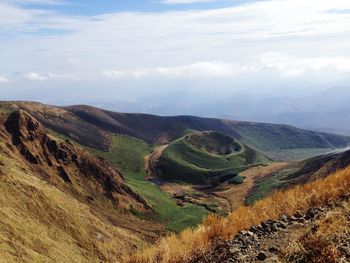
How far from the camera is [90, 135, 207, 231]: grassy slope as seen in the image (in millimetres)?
82125

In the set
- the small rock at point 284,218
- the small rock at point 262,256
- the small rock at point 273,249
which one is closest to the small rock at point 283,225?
the small rock at point 284,218

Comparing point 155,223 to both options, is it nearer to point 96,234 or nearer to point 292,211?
point 96,234

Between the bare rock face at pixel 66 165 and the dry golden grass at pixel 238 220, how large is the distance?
193ft

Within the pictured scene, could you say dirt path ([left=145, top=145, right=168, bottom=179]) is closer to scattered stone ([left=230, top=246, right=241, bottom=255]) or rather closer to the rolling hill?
the rolling hill

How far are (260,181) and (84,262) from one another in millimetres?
81066

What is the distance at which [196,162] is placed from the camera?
142125 millimetres

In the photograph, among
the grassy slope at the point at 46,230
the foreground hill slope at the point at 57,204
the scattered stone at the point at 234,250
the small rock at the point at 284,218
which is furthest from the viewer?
the foreground hill slope at the point at 57,204

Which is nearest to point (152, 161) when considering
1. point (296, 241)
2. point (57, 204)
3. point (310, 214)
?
point (57, 204)

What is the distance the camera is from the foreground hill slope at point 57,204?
33719 mm

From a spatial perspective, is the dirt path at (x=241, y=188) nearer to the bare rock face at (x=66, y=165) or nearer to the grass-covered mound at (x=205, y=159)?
the grass-covered mound at (x=205, y=159)

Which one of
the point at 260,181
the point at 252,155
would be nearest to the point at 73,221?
the point at 260,181

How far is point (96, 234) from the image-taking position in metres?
45.5

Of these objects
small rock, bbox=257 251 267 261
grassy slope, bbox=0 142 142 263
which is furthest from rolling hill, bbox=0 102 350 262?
small rock, bbox=257 251 267 261

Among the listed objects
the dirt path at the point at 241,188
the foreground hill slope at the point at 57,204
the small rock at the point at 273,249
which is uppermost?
the small rock at the point at 273,249
